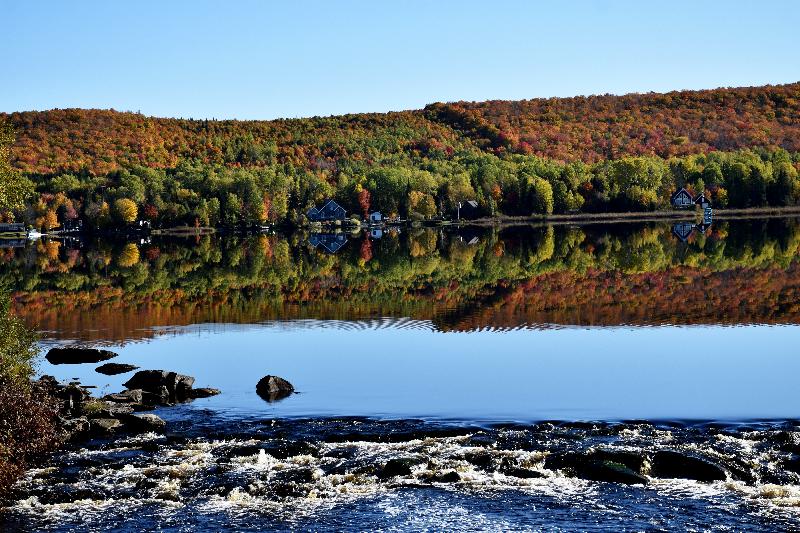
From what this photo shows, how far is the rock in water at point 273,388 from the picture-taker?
2997cm

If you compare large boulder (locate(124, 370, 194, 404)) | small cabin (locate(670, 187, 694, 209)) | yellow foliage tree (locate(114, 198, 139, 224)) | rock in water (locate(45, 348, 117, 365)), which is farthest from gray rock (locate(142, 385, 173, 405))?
small cabin (locate(670, 187, 694, 209))

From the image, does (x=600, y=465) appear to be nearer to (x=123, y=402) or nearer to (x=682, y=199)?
(x=123, y=402)

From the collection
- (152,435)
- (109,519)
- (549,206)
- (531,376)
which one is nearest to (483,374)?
(531,376)

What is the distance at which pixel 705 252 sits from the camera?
262 ft

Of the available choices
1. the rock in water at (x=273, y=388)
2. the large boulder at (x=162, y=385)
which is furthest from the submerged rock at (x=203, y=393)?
the rock in water at (x=273, y=388)

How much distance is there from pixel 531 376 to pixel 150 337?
1903cm

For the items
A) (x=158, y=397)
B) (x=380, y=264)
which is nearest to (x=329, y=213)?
(x=380, y=264)

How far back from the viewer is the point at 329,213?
185 metres

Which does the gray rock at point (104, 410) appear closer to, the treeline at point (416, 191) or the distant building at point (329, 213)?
the treeline at point (416, 191)

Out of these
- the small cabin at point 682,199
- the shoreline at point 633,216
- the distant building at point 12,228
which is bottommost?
the distant building at point 12,228

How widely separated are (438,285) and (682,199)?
4785 inches

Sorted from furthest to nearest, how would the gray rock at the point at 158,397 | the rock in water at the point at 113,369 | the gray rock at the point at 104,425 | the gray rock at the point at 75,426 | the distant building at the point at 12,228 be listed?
1. the distant building at the point at 12,228
2. the rock in water at the point at 113,369
3. the gray rock at the point at 158,397
4. the gray rock at the point at 104,425
5. the gray rock at the point at 75,426

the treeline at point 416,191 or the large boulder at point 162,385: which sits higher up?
the treeline at point 416,191

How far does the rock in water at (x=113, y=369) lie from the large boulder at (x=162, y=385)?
11.9ft
